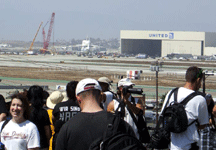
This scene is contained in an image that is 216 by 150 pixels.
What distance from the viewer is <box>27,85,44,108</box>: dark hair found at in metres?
5.80

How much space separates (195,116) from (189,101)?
0.68ft

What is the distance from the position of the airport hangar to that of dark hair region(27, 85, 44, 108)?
430 ft

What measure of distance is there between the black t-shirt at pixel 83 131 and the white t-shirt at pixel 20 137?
129 cm

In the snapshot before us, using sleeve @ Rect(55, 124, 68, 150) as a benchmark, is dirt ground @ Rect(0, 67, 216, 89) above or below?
below

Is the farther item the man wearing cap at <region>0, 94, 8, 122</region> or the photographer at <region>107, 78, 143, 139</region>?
the man wearing cap at <region>0, 94, 8, 122</region>

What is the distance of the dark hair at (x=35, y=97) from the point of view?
580 centimetres

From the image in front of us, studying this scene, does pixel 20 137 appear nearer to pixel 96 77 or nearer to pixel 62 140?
pixel 62 140

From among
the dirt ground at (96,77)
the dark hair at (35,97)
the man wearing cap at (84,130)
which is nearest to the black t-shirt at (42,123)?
the dark hair at (35,97)

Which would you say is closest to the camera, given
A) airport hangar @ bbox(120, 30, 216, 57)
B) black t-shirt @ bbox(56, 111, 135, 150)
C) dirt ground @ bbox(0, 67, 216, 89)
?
black t-shirt @ bbox(56, 111, 135, 150)

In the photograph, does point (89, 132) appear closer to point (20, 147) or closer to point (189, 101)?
point (20, 147)

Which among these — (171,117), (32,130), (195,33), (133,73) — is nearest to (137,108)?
(171,117)

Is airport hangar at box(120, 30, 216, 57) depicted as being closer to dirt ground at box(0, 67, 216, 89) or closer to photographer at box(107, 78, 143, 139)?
dirt ground at box(0, 67, 216, 89)

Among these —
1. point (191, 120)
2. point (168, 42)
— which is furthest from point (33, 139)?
point (168, 42)

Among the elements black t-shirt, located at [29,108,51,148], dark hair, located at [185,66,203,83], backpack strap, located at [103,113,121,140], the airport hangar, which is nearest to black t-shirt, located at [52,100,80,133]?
black t-shirt, located at [29,108,51,148]
